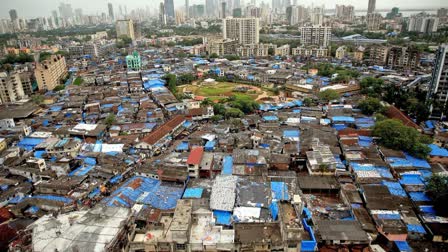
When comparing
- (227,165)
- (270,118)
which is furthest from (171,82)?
(227,165)

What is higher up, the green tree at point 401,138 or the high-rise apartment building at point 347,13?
the high-rise apartment building at point 347,13

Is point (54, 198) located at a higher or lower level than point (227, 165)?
lower

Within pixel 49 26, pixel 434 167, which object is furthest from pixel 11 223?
pixel 49 26

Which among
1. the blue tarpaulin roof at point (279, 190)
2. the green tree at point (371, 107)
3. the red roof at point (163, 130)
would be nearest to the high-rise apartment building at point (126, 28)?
the red roof at point (163, 130)

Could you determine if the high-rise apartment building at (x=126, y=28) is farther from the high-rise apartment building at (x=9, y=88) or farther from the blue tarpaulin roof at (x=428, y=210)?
the blue tarpaulin roof at (x=428, y=210)

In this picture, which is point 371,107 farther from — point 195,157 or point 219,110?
point 195,157

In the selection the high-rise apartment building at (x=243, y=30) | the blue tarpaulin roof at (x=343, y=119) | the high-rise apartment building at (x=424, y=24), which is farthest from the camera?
the high-rise apartment building at (x=424, y=24)

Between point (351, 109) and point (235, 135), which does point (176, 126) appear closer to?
point (235, 135)
